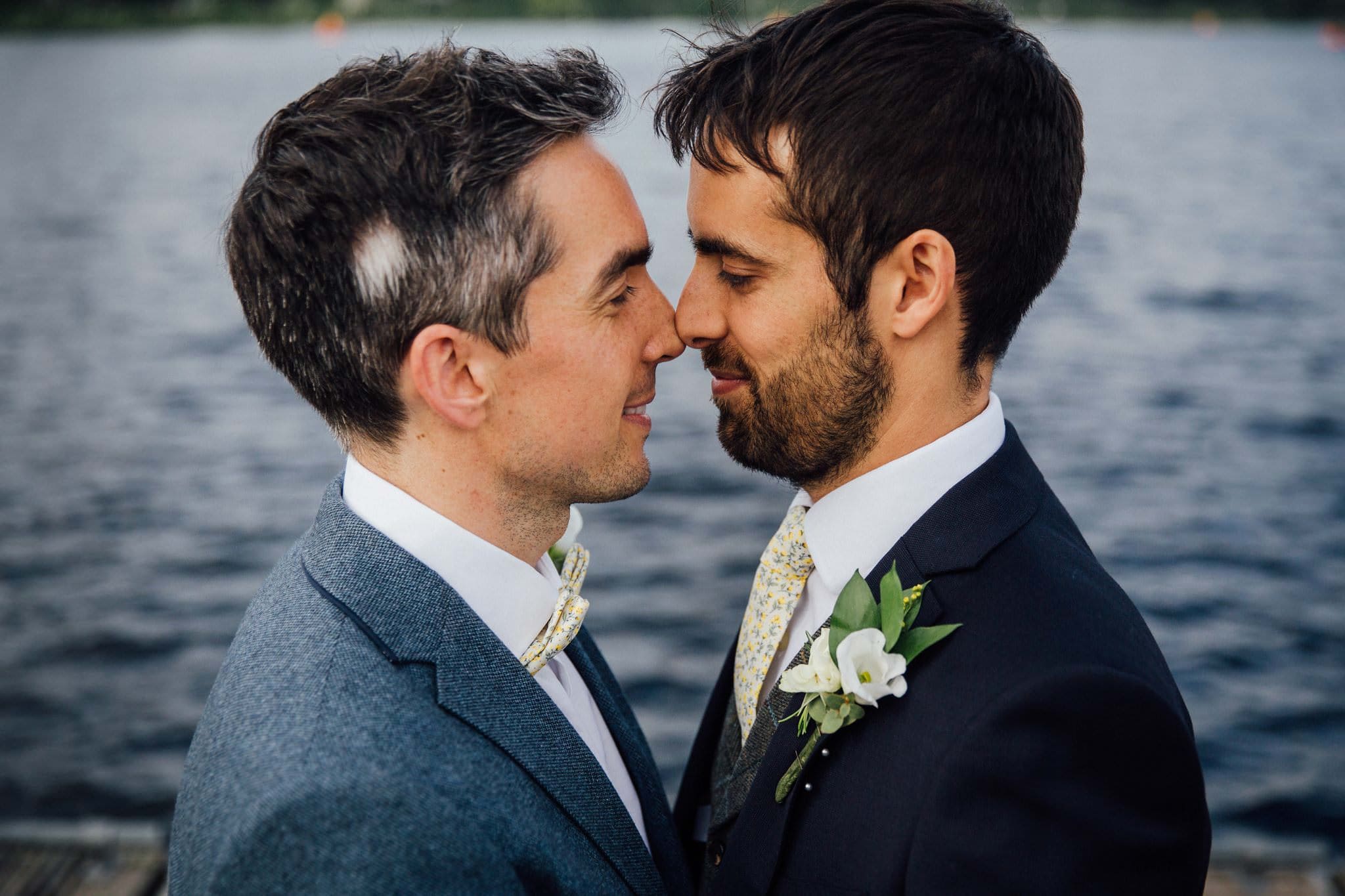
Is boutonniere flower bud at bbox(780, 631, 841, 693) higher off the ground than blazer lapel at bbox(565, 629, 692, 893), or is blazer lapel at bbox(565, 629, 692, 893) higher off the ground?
boutonniere flower bud at bbox(780, 631, 841, 693)

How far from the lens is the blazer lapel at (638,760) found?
2.49 m

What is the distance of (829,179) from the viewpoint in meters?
2.39

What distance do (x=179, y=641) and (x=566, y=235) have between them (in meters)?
7.11

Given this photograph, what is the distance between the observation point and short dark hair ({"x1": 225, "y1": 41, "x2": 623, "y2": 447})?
7.12ft

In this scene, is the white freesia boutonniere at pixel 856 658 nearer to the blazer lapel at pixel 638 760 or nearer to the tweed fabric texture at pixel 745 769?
the tweed fabric texture at pixel 745 769

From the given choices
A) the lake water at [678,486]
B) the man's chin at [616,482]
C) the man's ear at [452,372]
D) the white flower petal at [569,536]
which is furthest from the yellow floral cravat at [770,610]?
the lake water at [678,486]

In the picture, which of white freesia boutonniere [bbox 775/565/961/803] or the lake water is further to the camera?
the lake water

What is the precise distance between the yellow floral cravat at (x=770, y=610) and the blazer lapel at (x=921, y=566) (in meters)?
0.23

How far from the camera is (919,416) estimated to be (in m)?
2.48

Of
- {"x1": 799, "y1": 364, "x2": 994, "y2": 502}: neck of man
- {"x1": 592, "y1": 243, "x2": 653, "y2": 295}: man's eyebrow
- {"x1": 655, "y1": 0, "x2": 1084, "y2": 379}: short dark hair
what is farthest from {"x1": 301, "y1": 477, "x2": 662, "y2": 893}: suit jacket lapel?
{"x1": 655, "y1": 0, "x2": 1084, "y2": 379}: short dark hair

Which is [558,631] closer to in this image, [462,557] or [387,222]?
[462,557]

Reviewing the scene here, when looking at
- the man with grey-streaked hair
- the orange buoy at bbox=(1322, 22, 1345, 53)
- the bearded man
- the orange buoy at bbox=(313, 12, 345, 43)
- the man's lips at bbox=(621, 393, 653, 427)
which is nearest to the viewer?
Answer: the man with grey-streaked hair

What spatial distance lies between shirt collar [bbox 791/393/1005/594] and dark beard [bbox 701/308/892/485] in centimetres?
9

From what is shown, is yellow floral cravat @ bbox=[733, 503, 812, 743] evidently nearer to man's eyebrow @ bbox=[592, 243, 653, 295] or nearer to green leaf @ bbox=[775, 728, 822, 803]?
green leaf @ bbox=[775, 728, 822, 803]
